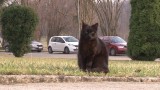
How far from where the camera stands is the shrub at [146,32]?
79.7 feet

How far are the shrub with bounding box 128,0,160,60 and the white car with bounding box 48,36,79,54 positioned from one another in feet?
50.3

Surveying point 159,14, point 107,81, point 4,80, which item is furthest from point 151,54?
point 4,80

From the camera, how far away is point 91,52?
11.8m

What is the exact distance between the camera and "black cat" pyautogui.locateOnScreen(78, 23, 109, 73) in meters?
11.5

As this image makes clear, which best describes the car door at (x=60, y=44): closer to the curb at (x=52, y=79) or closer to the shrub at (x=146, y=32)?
the shrub at (x=146, y=32)

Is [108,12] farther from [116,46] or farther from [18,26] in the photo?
[18,26]

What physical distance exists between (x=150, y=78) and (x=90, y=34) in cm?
226

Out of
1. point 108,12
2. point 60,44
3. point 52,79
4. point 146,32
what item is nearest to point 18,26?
point 146,32

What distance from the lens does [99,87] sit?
10.5 m

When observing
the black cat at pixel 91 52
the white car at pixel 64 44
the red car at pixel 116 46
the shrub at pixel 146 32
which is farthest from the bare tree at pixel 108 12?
the black cat at pixel 91 52

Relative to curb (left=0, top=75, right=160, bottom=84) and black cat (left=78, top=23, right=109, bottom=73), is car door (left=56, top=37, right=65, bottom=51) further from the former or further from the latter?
curb (left=0, top=75, right=160, bottom=84)

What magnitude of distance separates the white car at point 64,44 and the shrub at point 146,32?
15.3 metres

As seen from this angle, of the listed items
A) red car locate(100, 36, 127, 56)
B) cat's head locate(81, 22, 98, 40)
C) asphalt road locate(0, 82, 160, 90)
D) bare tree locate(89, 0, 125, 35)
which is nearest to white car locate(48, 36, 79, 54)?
red car locate(100, 36, 127, 56)

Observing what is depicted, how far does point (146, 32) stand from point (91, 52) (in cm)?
1329
